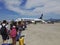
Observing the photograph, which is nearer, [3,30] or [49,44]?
[3,30]

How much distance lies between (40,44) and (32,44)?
2.02 ft

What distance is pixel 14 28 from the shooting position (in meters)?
11.1

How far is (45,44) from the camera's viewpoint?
44.4ft

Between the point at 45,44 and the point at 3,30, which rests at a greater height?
the point at 3,30

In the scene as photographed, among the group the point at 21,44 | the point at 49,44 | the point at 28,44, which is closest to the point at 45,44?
the point at 49,44

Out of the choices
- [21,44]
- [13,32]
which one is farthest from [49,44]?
[13,32]

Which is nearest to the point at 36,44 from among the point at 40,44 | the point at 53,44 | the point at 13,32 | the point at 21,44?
the point at 40,44

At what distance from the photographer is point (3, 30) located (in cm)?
1089

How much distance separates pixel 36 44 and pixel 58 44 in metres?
1.70

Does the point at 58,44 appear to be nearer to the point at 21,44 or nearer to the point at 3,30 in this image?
the point at 21,44

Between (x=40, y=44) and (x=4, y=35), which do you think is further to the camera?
(x=40, y=44)

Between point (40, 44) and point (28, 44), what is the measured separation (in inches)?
36.0

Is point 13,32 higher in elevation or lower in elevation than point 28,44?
higher

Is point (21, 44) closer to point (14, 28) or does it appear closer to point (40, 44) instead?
point (14, 28)
